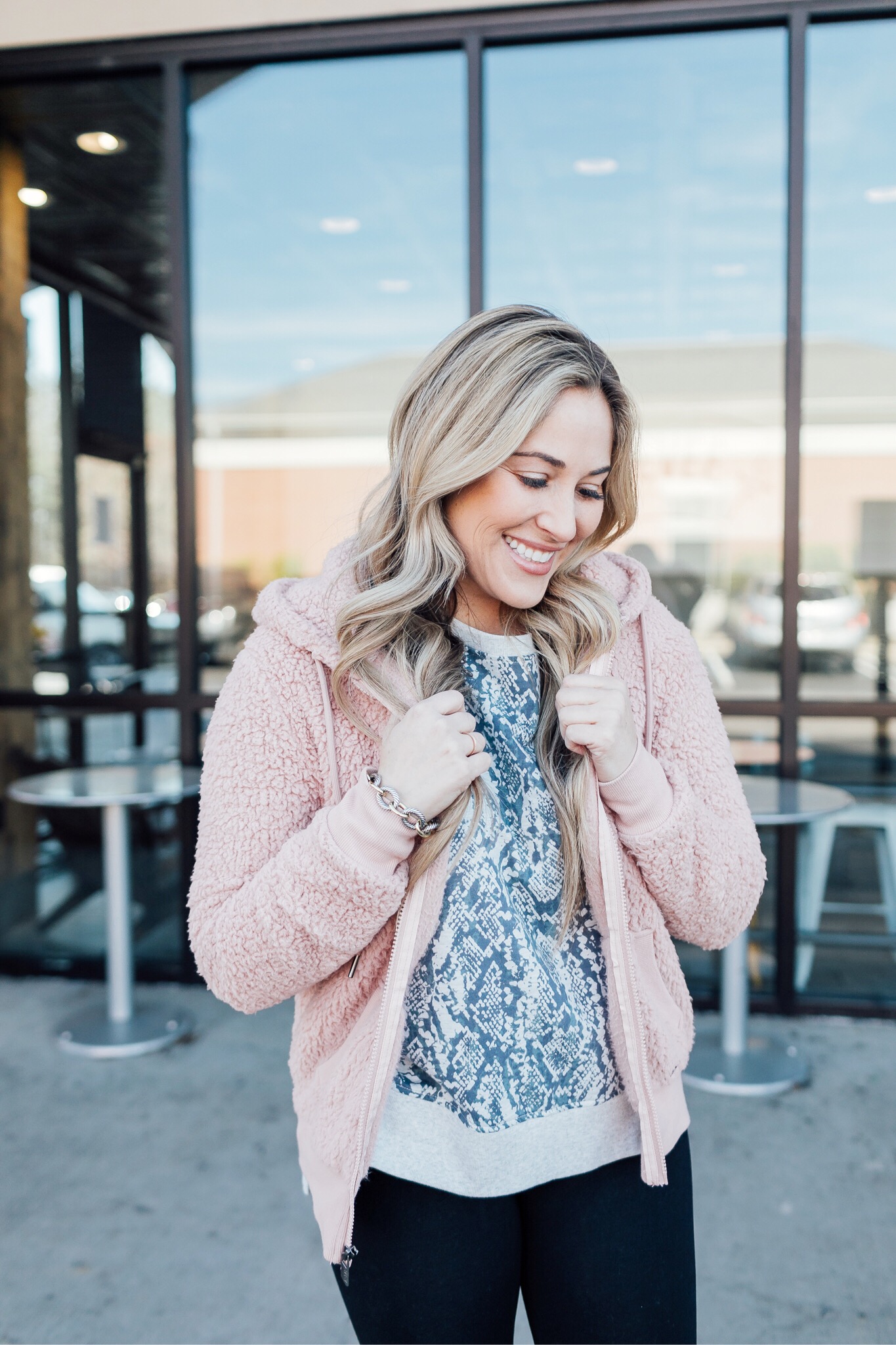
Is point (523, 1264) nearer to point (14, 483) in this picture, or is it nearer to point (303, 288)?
point (303, 288)

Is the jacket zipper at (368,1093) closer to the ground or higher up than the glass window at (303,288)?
closer to the ground

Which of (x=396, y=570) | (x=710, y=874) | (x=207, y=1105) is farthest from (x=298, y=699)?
(x=207, y=1105)

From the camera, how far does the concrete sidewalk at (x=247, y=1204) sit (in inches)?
86.6

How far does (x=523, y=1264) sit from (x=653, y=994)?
352 mm

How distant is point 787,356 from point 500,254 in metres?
1.17

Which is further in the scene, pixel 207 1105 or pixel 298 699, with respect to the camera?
pixel 207 1105

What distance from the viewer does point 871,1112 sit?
2994 millimetres

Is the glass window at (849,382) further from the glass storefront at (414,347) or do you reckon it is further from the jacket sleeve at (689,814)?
the jacket sleeve at (689,814)

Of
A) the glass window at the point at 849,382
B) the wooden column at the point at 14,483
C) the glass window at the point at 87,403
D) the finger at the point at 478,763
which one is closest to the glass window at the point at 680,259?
the glass window at the point at 849,382

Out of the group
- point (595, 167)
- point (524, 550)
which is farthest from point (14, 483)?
point (524, 550)

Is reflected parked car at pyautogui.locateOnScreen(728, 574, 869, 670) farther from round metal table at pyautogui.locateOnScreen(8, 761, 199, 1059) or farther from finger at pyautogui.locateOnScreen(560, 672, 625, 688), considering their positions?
finger at pyautogui.locateOnScreen(560, 672, 625, 688)

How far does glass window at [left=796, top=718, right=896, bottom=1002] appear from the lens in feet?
12.3

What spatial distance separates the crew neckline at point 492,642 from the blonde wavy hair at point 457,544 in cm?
2

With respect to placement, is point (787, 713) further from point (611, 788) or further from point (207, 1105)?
point (611, 788)
